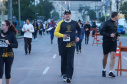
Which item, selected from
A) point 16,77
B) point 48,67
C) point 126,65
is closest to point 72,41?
point 16,77

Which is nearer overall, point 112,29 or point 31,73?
point 112,29

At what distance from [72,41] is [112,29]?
1.58m

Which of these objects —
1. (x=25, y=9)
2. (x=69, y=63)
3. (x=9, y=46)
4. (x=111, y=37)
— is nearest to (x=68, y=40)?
(x=69, y=63)

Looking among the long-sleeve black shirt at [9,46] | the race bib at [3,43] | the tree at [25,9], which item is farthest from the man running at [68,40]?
the tree at [25,9]

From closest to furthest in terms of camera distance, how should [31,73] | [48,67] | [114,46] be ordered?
1. [114,46]
2. [31,73]
3. [48,67]

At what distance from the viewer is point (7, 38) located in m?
8.40

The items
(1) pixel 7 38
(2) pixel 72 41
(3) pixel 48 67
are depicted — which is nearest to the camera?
(1) pixel 7 38

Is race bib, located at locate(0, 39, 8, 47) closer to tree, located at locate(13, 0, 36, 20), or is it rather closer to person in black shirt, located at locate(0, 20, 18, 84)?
person in black shirt, located at locate(0, 20, 18, 84)

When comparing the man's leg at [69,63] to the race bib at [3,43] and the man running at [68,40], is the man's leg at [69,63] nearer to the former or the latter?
the man running at [68,40]

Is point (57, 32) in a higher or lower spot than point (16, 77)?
higher

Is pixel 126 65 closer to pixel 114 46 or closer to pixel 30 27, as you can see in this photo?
pixel 114 46

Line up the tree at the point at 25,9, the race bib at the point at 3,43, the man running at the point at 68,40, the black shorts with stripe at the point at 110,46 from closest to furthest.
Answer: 1. the race bib at the point at 3,43
2. the man running at the point at 68,40
3. the black shorts with stripe at the point at 110,46
4. the tree at the point at 25,9

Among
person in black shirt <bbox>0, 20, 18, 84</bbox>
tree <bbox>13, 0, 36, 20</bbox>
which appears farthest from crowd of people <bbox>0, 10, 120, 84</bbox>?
tree <bbox>13, 0, 36, 20</bbox>

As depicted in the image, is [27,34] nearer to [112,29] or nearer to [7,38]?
[112,29]
